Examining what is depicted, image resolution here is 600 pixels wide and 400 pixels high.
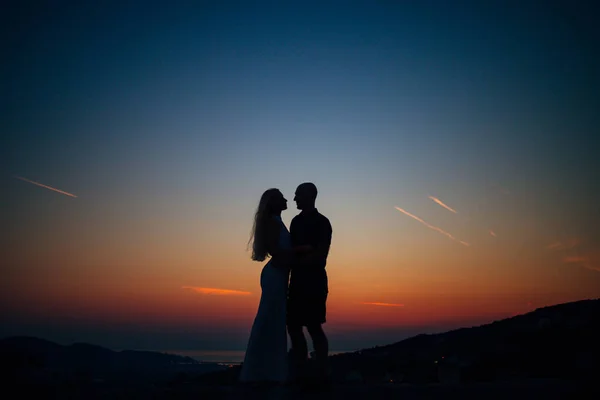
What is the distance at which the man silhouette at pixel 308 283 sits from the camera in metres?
5.34

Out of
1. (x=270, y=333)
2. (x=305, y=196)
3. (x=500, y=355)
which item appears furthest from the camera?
(x=500, y=355)

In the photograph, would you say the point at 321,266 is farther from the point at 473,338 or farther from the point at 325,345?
the point at 473,338

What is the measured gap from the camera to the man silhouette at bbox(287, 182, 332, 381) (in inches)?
210

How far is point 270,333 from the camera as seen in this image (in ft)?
19.1

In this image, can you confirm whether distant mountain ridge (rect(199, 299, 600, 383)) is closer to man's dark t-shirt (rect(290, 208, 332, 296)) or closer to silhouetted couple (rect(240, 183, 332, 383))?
silhouetted couple (rect(240, 183, 332, 383))

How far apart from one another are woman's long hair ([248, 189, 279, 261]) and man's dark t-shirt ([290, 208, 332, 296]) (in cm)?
39

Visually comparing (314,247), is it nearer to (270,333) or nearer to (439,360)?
(270,333)

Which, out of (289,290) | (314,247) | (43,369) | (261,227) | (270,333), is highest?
(261,227)

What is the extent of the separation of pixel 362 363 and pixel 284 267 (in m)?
7.97

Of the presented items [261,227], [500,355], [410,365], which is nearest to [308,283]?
[261,227]

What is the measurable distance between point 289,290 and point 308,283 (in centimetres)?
29

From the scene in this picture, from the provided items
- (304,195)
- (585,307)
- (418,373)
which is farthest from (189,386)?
(585,307)

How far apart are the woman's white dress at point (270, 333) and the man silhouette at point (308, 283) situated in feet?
0.89

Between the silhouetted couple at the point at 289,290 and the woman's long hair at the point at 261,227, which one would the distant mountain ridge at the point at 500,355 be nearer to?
the silhouetted couple at the point at 289,290
